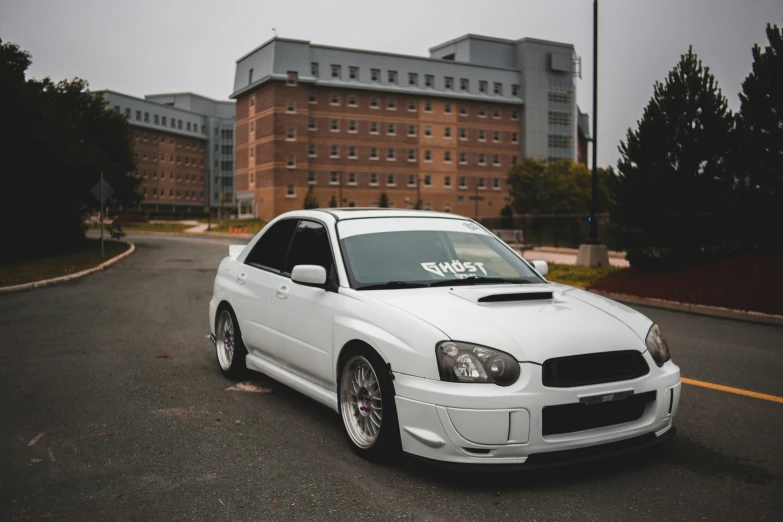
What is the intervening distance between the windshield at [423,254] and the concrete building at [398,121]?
84933 mm

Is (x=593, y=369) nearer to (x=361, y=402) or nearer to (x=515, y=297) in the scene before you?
(x=515, y=297)

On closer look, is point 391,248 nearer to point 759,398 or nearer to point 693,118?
point 759,398

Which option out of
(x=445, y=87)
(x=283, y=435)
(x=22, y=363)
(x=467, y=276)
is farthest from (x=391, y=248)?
(x=445, y=87)

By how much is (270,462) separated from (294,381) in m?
1.12

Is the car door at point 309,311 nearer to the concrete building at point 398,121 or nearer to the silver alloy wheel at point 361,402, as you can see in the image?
the silver alloy wheel at point 361,402

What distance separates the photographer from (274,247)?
21.5 feet

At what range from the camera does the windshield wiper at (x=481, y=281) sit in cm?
513

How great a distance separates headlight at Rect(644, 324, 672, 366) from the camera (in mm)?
4480

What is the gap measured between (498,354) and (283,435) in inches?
75.1

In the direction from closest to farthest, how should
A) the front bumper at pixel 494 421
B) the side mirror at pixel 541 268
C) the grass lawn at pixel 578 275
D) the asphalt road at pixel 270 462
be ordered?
1. the asphalt road at pixel 270 462
2. the front bumper at pixel 494 421
3. the side mirror at pixel 541 268
4. the grass lawn at pixel 578 275

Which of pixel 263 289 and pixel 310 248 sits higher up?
pixel 310 248

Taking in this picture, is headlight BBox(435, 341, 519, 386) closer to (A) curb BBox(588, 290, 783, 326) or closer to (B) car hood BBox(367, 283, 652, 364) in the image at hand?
(B) car hood BBox(367, 283, 652, 364)

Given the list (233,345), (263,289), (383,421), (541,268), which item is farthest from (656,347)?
(233,345)

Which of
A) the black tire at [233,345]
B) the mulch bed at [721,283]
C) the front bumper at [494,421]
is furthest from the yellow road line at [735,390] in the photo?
the mulch bed at [721,283]
